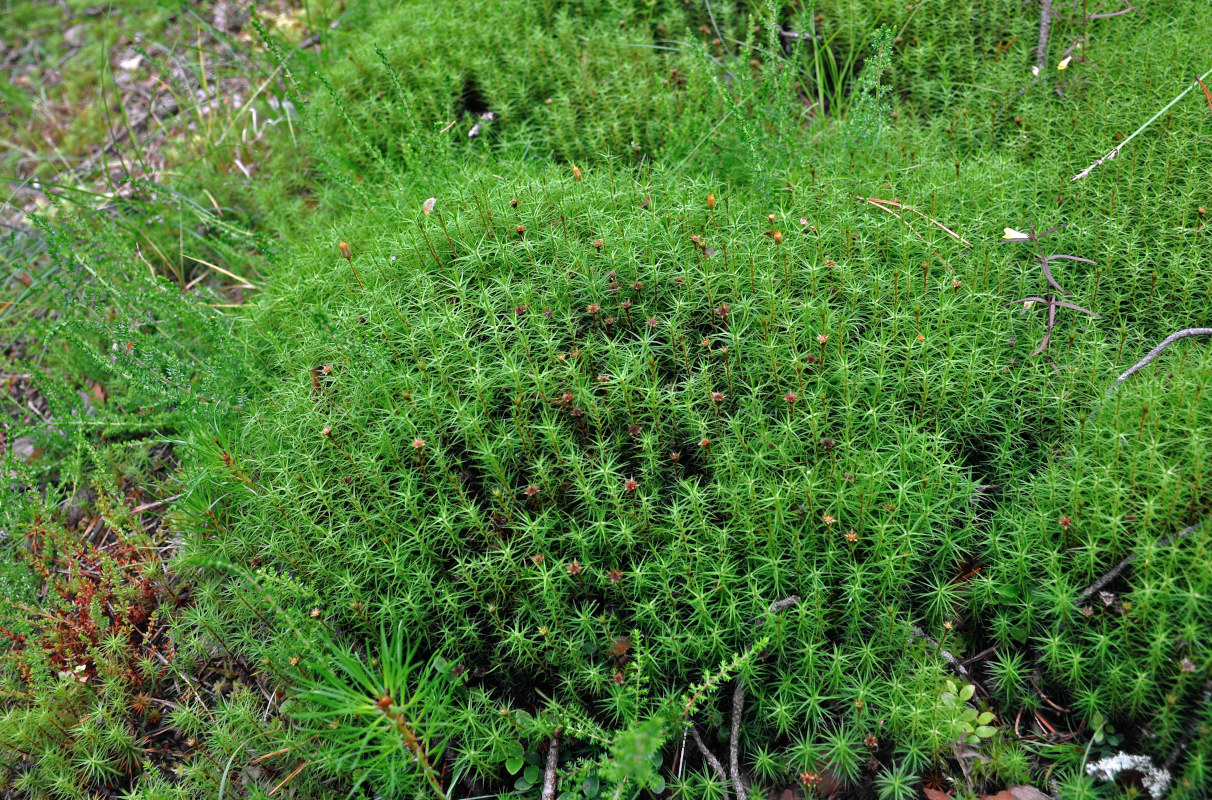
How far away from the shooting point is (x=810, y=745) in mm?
2451

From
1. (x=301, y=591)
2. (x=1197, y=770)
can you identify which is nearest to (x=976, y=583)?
(x=1197, y=770)

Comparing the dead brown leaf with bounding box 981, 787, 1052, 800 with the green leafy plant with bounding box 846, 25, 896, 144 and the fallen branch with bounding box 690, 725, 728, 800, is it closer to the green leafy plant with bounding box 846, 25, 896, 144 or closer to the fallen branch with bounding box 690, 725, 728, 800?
the fallen branch with bounding box 690, 725, 728, 800

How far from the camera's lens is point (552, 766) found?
2.57 metres

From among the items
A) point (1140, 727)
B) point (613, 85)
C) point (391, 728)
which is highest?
point (613, 85)

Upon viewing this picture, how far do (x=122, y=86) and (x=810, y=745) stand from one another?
801 centimetres

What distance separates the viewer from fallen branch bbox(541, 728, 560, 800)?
2520mm

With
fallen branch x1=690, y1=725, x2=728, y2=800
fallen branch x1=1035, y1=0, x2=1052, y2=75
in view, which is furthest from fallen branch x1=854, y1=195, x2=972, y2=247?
fallen branch x1=690, y1=725, x2=728, y2=800

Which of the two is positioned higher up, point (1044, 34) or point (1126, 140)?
point (1044, 34)

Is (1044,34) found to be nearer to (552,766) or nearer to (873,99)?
(873,99)

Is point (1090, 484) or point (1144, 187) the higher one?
point (1144, 187)

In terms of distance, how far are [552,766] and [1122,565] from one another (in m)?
2.03

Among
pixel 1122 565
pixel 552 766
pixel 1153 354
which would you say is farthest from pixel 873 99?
pixel 552 766

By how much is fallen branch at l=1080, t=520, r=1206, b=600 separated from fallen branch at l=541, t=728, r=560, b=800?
72.5 inches

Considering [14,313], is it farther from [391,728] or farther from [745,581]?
[745,581]
